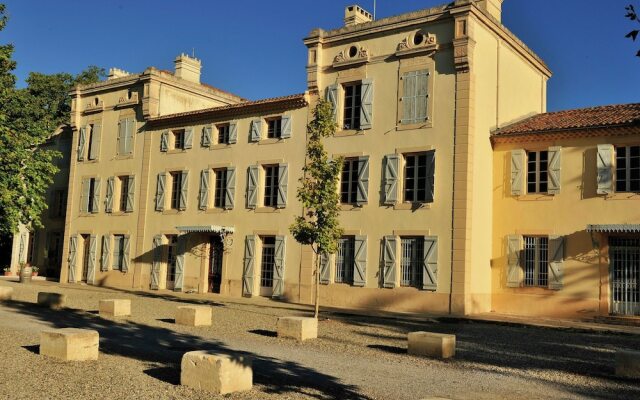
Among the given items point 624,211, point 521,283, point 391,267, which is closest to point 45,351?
point 391,267

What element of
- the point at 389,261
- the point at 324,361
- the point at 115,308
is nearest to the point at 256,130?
the point at 389,261

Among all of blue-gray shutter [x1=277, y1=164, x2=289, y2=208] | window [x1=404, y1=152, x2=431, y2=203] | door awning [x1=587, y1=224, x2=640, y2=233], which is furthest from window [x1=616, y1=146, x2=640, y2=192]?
blue-gray shutter [x1=277, y1=164, x2=289, y2=208]

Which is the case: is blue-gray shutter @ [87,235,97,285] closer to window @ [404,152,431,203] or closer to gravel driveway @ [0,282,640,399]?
gravel driveway @ [0,282,640,399]

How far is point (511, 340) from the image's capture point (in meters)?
13.4

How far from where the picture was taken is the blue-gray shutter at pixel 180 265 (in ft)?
79.8

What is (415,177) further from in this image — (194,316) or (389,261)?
(194,316)

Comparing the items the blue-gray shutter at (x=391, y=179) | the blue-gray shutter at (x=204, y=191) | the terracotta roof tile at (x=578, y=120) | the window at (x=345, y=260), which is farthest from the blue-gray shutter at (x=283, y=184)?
the terracotta roof tile at (x=578, y=120)

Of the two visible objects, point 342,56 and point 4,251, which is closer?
point 342,56

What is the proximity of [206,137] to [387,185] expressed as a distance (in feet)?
27.2

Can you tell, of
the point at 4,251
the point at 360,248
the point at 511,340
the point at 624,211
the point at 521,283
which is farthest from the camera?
the point at 4,251

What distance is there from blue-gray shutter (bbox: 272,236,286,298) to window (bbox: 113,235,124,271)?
8022mm

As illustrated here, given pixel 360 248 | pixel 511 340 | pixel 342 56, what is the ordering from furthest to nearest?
1. pixel 342 56
2. pixel 360 248
3. pixel 511 340

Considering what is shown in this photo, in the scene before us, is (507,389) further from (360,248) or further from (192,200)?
(192,200)

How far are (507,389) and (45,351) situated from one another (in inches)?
260
